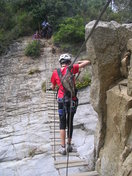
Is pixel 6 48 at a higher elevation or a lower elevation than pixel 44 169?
higher

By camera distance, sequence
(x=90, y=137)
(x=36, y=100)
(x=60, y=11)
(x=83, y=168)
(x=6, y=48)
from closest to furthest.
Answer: (x=83, y=168)
(x=90, y=137)
(x=36, y=100)
(x=6, y=48)
(x=60, y=11)

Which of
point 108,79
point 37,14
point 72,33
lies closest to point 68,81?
point 108,79

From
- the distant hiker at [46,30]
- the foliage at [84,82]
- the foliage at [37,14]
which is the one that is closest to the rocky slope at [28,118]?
the foliage at [84,82]

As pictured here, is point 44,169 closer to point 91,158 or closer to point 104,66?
point 91,158

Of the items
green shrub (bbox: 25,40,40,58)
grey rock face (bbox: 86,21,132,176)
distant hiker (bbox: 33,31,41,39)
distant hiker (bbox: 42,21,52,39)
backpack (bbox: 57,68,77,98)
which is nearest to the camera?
grey rock face (bbox: 86,21,132,176)

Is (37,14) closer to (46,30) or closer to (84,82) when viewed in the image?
(46,30)

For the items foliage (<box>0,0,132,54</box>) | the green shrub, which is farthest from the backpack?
foliage (<box>0,0,132,54</box>)

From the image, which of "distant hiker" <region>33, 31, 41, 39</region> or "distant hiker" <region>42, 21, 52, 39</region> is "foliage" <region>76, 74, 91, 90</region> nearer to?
"distant hiker" <region>33, 31, 41, 39</region>

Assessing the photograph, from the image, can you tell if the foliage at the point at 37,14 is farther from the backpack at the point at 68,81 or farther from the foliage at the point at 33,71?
the backpack at the point at 68,81

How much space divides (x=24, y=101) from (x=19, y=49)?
214 inches

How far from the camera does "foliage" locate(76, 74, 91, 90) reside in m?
10.3

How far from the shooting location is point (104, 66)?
3902mm

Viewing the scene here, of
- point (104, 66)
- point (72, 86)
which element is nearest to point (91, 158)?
point (72, 86)

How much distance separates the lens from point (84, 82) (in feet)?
34.3
